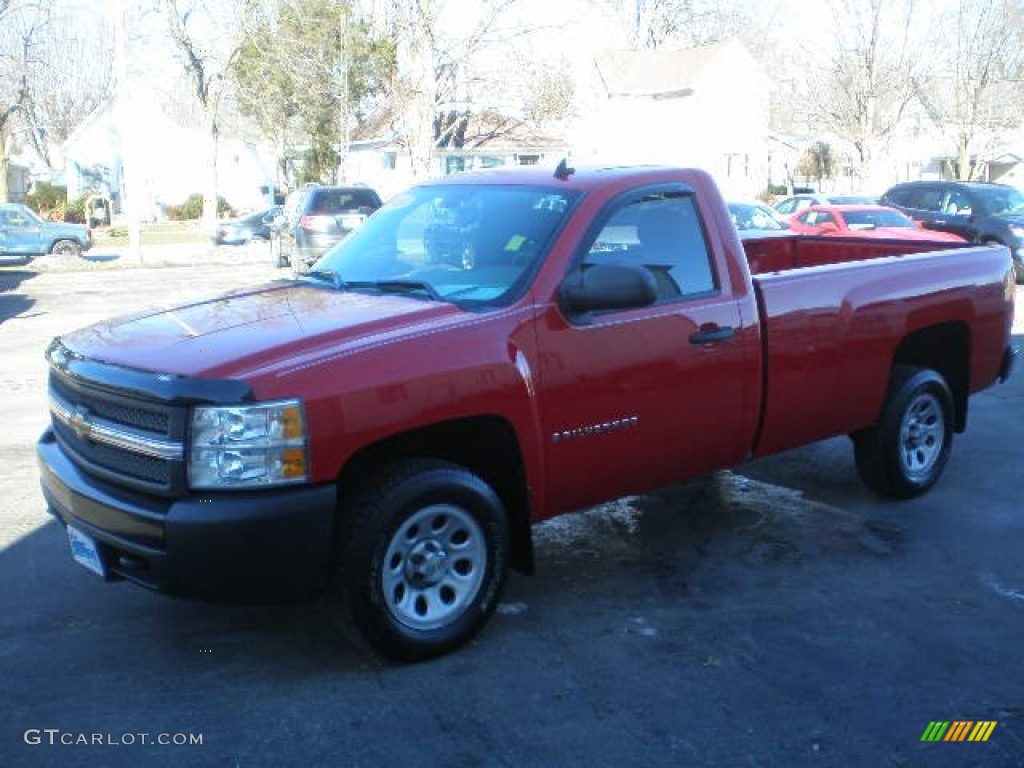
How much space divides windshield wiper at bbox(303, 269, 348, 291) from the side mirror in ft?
3.76

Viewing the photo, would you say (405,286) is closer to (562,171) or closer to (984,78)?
(562,171)

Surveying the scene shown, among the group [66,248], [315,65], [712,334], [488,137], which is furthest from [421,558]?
[488,137]

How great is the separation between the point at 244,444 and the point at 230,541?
0.33 metres

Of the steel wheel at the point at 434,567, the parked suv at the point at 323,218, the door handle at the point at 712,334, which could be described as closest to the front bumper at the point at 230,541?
the steel wheel at the point at 434,567

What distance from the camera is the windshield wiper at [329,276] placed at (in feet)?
16.8

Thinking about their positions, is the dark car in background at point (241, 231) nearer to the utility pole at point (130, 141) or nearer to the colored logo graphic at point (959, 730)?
the utility pole at point (130, 141)

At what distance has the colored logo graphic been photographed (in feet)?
12.4

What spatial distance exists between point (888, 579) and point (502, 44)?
25.6 meters

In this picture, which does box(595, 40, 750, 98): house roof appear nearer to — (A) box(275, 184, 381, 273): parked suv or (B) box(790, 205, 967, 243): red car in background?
(A) box(275, 184, 381, 273): parked suv

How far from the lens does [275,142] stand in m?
48.5

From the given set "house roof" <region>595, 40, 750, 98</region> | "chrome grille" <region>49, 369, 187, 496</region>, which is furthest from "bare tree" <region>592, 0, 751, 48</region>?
"chrome grille" <region>49, 369, 187, 496</region>

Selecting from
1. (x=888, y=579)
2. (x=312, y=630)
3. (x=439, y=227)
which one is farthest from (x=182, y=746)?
(x=888, y=579)

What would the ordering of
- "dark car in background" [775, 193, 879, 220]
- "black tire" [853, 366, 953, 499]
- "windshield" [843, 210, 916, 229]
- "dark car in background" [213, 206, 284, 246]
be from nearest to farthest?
"black tire" [853, 366, 953, 499], "windshield" [843, 210, 916, 229], "dark car in background" [775, 193, 879, 220], "dark car in background" [213, 206, 284, 246]

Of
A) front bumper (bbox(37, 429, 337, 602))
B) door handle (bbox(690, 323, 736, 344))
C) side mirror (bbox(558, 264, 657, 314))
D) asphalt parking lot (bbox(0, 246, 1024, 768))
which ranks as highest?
side mirror (bbox(558, 264, 657, 314))
